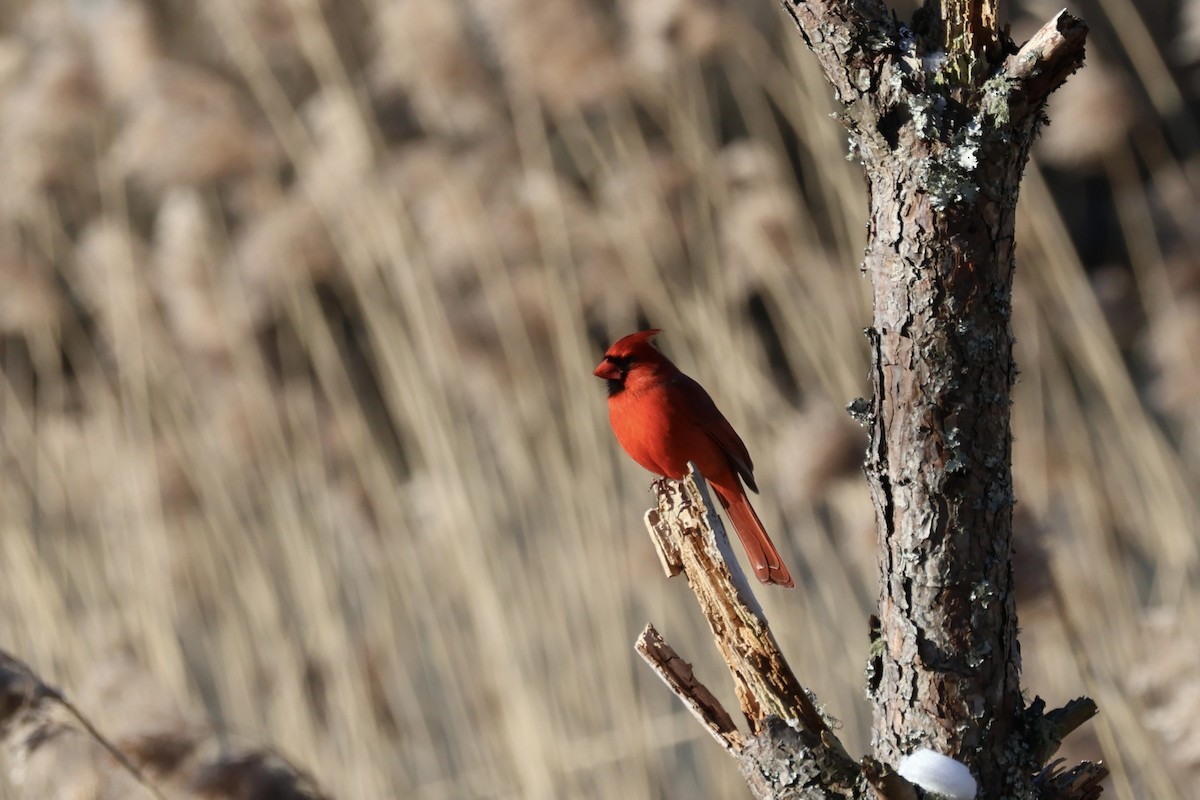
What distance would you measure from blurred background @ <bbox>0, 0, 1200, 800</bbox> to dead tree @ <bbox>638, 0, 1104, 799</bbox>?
3.58 ft

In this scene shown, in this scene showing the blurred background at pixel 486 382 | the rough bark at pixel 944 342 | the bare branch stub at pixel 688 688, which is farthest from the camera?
the blurred background at pixel 486 382

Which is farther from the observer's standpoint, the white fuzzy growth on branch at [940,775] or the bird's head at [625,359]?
the bird's head at [625,359]

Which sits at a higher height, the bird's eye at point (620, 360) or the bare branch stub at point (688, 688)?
the bird's eye at point (620, 360)

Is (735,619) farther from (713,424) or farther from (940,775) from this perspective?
(713,424)

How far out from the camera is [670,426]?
1.10 m

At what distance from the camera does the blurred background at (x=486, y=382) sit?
2.09 metres

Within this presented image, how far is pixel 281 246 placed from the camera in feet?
7.58

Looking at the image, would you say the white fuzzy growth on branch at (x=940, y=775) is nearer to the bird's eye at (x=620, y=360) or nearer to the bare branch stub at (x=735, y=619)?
the bare branch stub at (x=735, y=619)

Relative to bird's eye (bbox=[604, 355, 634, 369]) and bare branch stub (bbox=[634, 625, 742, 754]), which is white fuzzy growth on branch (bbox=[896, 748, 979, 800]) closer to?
bare branch stub (bbox=[634, 625, 742, 754])

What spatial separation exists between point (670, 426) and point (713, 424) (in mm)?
40

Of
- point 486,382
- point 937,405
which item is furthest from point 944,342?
point 486,382

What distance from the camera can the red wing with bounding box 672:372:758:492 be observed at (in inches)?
40.9

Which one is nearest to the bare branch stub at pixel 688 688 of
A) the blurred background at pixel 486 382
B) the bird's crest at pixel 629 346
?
the bird's crest at pixel 629 346

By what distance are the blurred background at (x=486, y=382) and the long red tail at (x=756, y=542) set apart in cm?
64
